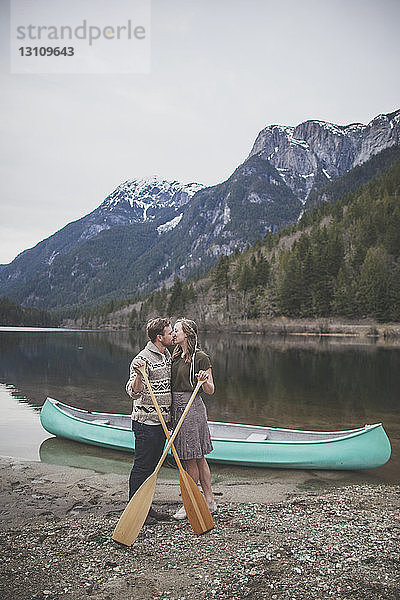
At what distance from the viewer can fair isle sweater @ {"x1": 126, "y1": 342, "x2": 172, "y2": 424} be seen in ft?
20.8

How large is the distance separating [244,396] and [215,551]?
16.3m

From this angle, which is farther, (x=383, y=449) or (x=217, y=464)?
(x=217, y=464)

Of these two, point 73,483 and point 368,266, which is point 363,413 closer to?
point 73,483

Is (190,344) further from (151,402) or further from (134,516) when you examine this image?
(134,516)

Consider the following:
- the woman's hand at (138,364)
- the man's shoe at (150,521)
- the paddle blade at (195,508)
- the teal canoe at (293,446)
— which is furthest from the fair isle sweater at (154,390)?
the teal canoe at (293,446)

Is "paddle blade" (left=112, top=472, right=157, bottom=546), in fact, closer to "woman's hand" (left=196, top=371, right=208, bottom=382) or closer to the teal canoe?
"woman's hand" (left=196, top=371, right=208, bottom=382)

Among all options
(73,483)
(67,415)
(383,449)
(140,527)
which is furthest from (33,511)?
(383,449)

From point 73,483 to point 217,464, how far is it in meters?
3.42

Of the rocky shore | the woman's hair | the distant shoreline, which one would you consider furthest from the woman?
the distant shoreline

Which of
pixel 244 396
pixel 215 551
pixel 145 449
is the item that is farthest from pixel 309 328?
pixel 215 551

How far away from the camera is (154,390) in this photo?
639cm

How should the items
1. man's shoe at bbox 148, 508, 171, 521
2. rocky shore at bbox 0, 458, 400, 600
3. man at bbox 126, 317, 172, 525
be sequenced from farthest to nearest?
1. man's shoe at bbox 148, 508, 171, 521
2. man at bbox 126, 317, 172, 525
3. rocky shore at bbox 0, 458, 400, 600

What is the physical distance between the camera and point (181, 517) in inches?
269

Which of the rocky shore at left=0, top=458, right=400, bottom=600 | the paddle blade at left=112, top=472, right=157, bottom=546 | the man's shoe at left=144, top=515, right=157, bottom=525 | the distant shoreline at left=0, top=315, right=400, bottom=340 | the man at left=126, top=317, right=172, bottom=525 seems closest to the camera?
the rocky shore at left=0, top=458, right=400, bottom=600
